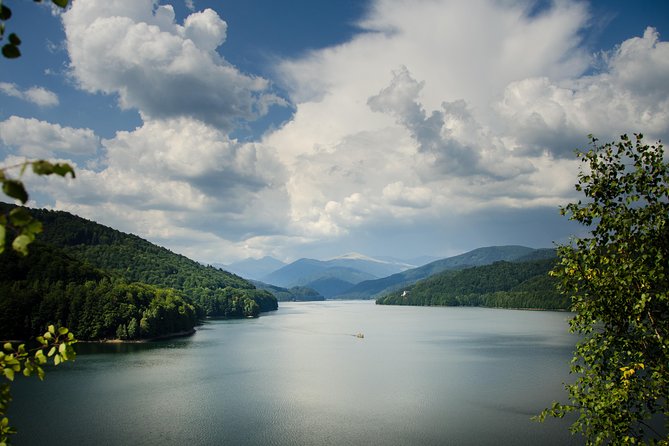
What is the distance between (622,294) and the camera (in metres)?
9.32

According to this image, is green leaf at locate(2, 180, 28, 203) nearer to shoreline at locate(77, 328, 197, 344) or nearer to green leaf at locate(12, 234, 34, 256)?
green leaf at locate(12, 234, 34, 256)

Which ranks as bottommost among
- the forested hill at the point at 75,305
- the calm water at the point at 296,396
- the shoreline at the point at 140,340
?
the calm water at the point at 296,396

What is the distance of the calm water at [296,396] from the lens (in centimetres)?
3784

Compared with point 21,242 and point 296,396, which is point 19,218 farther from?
point 296,396

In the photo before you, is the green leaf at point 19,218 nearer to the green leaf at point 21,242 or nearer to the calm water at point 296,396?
the green leaf at point 21,242

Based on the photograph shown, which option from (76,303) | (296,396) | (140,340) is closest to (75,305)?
(76,303)

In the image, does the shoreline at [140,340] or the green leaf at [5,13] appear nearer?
the green leaf at [5,13]

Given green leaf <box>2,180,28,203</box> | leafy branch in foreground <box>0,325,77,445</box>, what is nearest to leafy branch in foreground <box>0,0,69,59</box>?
green leaf <box>2,180,28,203</box>

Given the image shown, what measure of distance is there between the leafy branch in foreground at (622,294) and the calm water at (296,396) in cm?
2993

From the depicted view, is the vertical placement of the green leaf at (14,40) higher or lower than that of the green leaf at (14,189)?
higher

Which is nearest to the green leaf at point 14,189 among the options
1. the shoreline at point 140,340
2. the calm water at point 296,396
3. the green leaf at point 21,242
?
the green leaf at point 21,242

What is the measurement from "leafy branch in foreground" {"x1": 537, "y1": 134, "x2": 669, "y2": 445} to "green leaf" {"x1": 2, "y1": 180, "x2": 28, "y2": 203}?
9.45 m

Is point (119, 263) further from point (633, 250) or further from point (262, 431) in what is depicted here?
point (633, 250)

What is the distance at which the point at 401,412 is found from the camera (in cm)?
4512
